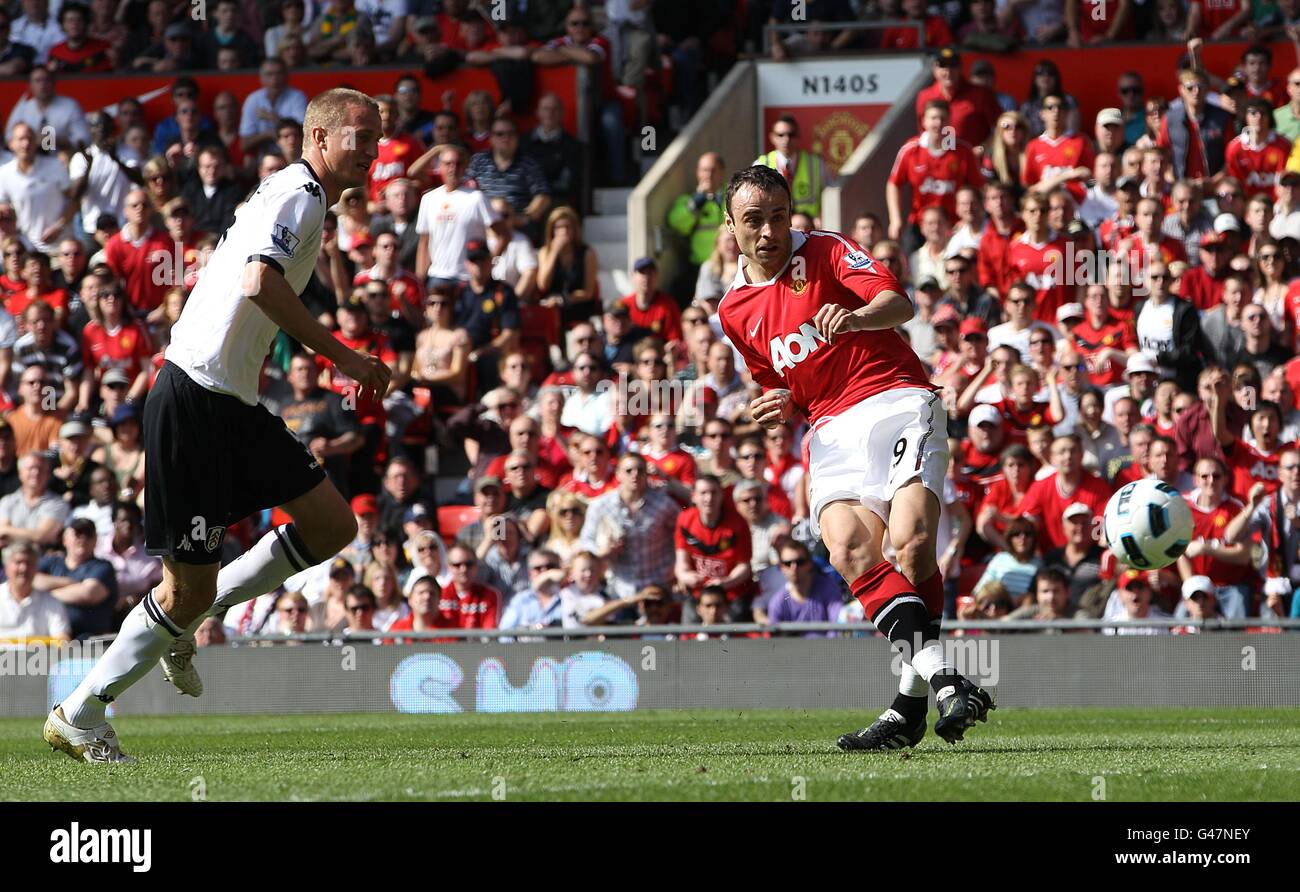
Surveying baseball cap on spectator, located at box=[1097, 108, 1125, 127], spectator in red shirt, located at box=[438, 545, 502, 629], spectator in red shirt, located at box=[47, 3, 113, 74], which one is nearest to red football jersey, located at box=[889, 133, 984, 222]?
baseball cap on spectator, located at box=[1097, 108, 1125, 127]

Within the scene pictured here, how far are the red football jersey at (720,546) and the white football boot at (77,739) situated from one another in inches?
283

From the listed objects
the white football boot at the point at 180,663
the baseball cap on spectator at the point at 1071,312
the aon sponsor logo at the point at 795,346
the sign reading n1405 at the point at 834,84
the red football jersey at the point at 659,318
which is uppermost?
the sign reading n1405 at the point at 834,84

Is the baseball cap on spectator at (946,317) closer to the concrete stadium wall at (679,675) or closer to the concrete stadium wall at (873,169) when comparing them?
Result: the concrete stadium wall at (873,169)

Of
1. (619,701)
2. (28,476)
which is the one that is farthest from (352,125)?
(28,476)

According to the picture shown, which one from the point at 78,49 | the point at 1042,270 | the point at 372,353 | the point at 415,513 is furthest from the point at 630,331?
the point at 78,49

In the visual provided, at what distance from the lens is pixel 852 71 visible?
819 inches

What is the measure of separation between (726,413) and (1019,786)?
33.6ft

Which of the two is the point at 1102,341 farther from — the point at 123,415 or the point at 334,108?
the point at 334,108

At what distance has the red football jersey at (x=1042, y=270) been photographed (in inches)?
660

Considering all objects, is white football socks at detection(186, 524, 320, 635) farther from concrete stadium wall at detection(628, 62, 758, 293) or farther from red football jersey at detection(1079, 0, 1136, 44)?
red football jersey at detection(1079, 0, 1136, 44)

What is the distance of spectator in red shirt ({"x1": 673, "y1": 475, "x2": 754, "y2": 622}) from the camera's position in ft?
48.6

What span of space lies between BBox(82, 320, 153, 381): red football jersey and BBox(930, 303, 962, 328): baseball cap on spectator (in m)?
7.24

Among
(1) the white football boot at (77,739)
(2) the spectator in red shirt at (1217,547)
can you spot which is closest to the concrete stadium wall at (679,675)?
(2) the spectator in red shirt at (1217,547)

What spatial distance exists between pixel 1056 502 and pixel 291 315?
8.39 meters
